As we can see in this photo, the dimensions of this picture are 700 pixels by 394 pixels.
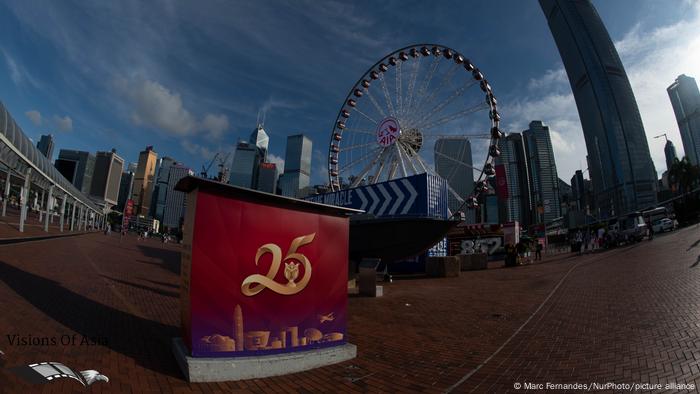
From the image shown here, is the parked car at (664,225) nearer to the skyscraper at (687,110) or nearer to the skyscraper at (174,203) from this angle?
the skyscraper at (687,110)

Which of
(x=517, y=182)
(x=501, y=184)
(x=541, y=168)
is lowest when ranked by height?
(x=501, y=184)

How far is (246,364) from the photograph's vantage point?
4273mm

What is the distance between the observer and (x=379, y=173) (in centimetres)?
2581

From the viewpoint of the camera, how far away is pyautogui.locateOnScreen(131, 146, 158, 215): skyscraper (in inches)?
7141

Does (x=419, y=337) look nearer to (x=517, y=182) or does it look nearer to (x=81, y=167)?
(x=517, y=182)

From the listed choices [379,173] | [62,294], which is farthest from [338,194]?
[62,294]

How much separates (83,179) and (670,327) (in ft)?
763

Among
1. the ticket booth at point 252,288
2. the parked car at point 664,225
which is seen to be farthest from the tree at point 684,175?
the ticket booth at point 252,288

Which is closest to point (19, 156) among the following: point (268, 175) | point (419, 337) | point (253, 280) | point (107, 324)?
point (107, 324)

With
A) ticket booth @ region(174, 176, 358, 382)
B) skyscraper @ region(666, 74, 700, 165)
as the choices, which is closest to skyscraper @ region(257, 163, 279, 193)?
ticket booth @ region(174, 176, 358, 382)

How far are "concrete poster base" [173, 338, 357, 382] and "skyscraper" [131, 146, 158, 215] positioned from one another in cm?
21023

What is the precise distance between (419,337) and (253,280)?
12.6ft

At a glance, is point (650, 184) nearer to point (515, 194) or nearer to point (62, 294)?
point (515, 194)

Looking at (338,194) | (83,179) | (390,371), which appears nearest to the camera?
(390,371)
